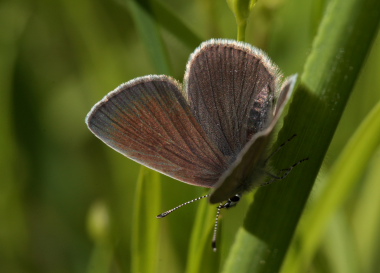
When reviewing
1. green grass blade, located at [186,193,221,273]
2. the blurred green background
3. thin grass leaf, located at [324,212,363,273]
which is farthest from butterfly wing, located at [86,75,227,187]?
thin grass leaf, located at [324,212,363,273]

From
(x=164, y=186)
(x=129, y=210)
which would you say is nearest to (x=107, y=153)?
(x=129, y=210)

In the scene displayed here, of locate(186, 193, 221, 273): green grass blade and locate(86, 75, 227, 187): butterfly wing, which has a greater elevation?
locate(86, 75, 227, 187): butterfly wing

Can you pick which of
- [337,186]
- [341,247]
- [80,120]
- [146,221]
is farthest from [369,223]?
[80,120]

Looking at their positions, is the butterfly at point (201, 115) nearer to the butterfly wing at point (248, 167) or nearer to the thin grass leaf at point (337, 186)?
the butterfly wing at point (248, 167)

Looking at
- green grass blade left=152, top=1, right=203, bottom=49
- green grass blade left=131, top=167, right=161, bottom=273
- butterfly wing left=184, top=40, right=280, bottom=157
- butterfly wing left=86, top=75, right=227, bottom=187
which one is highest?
green grass blade left=152, top=1, right=203, bottom=49

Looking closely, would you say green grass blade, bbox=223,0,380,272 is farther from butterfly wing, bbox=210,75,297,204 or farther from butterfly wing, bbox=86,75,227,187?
butterfly wing, bbox=86,75,227,187

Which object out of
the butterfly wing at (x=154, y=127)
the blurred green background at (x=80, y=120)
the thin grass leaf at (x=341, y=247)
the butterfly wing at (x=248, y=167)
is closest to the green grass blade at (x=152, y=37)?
the butterfly wing at (x=154, y=127)

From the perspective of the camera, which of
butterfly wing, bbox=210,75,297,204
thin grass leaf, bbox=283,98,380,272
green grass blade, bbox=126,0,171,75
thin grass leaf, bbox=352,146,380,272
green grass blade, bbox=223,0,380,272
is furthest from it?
thin grass leaf, bbox=352,146,380,272
